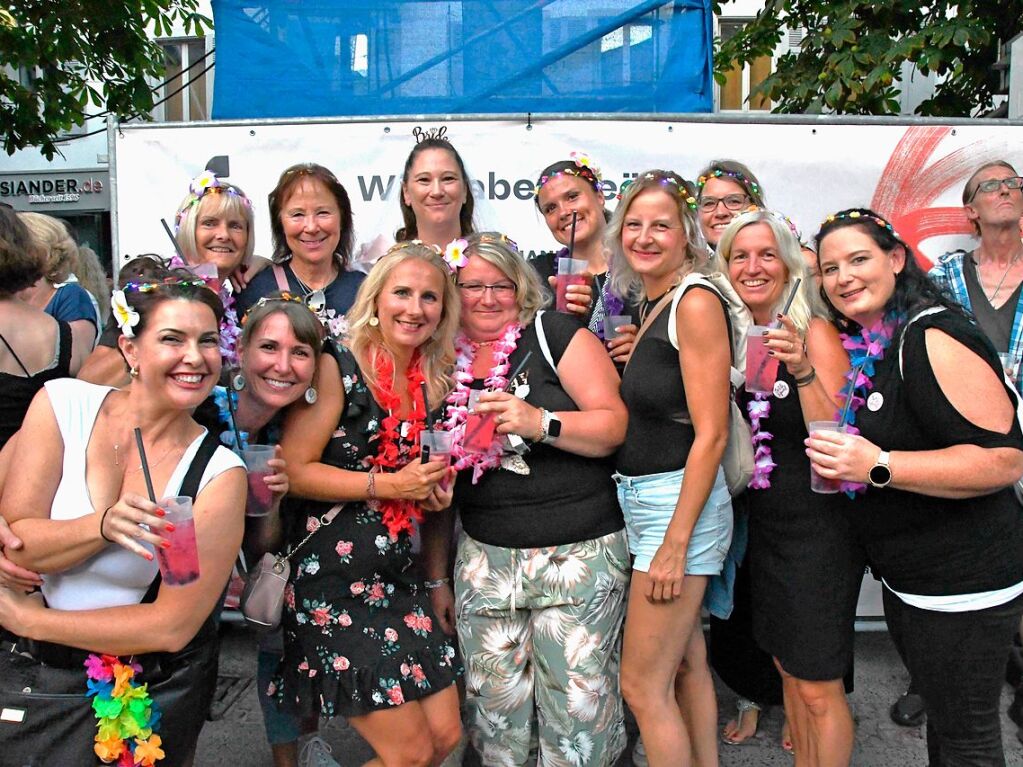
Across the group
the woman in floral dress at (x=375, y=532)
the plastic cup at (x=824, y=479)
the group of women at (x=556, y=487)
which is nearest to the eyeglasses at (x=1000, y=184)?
the group of women at (x=556, y=487)

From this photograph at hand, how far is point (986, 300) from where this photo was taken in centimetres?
377

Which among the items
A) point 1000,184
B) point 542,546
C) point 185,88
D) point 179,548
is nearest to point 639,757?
point 542,546

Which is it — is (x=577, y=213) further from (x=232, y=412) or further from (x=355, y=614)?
(x=355, y=614)

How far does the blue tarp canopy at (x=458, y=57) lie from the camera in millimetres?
4523

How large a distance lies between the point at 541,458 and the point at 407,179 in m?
1.44

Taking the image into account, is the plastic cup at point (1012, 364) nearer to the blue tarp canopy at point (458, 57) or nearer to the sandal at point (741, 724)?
the sandal at point (741, 724)

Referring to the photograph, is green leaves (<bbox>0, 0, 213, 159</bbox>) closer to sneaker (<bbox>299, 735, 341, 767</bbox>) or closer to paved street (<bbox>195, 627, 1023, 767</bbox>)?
paved street (<bbox>195, 627, 1023, 767</bbox>)

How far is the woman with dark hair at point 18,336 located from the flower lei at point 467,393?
1.25 metres

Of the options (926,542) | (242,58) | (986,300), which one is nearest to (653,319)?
(926,542)

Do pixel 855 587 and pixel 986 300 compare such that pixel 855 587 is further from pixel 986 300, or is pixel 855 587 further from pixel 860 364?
pixel 986 300

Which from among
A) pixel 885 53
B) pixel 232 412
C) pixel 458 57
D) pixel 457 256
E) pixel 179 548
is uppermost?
pixel 885 53

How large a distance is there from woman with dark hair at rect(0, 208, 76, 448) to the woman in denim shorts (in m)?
1.78

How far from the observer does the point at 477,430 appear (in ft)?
8.12

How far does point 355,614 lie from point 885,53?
547 cm
